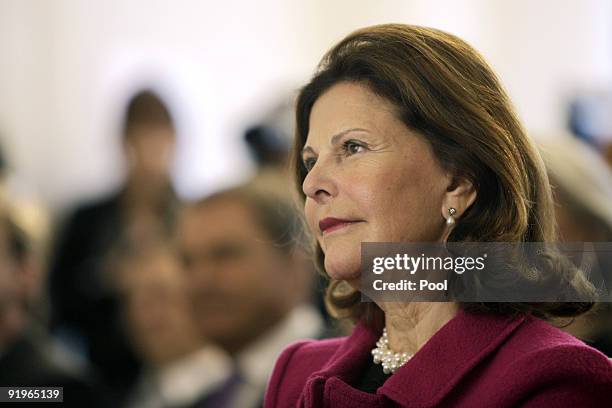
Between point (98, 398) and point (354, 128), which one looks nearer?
point (354, 128)

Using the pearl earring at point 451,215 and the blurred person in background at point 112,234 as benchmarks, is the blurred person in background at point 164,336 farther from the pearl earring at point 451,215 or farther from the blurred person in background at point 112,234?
the pearl earring at point 451,215

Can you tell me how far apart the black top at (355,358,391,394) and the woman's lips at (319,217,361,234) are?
7.5 inches

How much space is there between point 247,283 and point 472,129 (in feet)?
3.17

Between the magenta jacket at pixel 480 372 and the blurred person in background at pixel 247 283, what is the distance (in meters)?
0.64

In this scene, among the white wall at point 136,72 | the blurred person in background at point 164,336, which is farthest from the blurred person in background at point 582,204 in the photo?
the white wall at point 136,72

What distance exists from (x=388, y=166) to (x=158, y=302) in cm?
137

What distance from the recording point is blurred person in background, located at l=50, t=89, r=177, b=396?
2.87 m

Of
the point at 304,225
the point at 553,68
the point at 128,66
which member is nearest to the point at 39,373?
the point at 304,225

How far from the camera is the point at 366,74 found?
138 cm

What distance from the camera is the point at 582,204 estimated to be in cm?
174

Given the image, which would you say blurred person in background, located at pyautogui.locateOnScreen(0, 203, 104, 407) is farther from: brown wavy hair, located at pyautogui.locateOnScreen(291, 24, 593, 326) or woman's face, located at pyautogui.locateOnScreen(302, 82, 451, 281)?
brown wavy hair, located at pyautogui.locateOnScreen(291, 24, 593, 326)

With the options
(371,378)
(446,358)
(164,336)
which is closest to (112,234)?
(164,336)

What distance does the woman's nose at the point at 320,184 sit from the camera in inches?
54.1

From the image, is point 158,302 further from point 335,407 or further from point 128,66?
point 128,66
